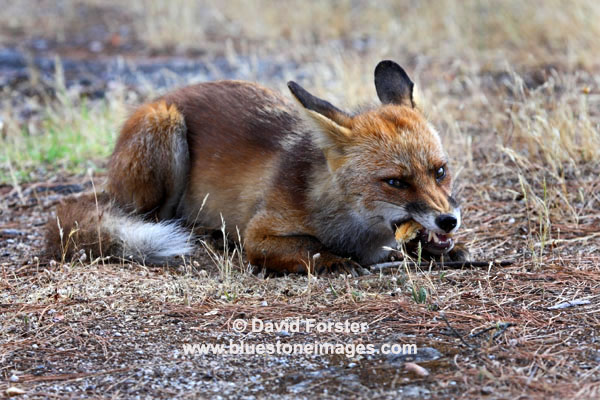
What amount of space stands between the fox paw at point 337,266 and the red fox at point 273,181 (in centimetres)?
1

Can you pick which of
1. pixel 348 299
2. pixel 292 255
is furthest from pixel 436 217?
pixel 292 255

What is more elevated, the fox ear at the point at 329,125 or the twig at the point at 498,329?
the fox ear at the point at 329,125

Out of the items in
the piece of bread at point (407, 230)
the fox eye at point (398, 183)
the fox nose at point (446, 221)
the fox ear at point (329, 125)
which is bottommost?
the piece of bread at point (407, 230)

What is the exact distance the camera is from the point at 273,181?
596 centimetres

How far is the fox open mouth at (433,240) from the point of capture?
5.24 metres

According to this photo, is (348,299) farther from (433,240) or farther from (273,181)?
(273,181)

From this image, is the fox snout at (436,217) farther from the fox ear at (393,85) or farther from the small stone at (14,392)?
the small stone at (14,392)

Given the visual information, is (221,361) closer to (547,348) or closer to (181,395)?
(181,395)

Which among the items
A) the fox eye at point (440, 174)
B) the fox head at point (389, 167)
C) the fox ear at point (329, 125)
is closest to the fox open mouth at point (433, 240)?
the fox head at point (389, 167)

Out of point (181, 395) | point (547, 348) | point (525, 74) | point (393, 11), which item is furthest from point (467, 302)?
point (393, 11)

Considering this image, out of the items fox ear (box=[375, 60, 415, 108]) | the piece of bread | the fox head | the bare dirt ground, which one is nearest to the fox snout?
the fox head

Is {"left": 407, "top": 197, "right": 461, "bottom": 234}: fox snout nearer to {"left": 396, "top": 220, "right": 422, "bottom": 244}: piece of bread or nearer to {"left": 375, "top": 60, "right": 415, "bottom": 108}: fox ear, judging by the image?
{"left": 396, "top": 220, "right": 422, "bottom": 244}: piece of bread

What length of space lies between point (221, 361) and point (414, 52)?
10.8m

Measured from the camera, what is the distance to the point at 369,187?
5.31m
